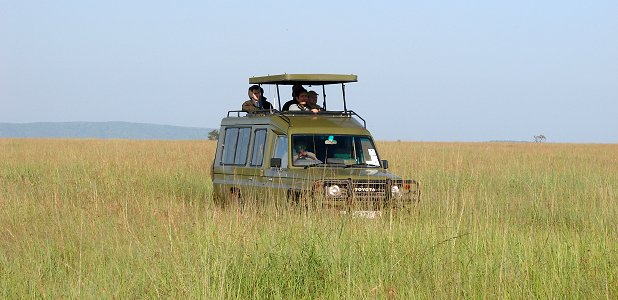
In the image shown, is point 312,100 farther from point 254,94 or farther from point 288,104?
point 254,94

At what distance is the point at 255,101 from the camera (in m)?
14.6

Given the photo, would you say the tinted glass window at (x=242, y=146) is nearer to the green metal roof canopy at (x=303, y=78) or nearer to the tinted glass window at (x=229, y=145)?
the tinted glass window at (x=229, y=145)

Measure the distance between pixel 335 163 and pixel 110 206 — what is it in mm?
2746

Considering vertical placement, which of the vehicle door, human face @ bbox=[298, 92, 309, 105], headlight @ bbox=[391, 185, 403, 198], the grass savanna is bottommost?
the grass savanna

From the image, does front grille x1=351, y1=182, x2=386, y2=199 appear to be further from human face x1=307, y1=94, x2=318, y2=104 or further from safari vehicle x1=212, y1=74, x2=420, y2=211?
human face x1=307, y1=94, x2=318, y2=104

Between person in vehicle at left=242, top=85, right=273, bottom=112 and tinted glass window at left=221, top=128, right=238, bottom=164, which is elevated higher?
person in vehicle at left=242, top=85, right=273, bottom=112

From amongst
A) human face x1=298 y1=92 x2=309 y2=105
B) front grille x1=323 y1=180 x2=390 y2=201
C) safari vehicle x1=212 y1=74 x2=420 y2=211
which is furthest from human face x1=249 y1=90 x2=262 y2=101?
front grille x1=323 y1=180 x2=390 y2=201

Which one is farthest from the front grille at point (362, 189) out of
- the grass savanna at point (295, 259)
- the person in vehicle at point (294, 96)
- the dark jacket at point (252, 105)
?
the dark jacket at point (252, 105)

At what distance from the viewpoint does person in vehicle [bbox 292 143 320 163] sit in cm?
1210

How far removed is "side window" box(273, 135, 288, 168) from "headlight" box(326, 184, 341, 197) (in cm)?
139

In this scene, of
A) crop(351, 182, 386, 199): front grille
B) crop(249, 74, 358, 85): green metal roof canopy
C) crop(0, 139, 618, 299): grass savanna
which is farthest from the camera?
crop(249, 74, 358, 85): green metal roof canopy

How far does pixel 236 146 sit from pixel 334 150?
1916 millimetres

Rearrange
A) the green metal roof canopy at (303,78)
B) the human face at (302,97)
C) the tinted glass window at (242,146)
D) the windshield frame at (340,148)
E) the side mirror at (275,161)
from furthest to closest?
the human face at (302,97) → the tinted glass window at (242,146) → the green metal roof canopy at (303,78) → the windshield frame at (340,148) → the side mirror at (275,161)

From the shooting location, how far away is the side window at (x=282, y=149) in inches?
480
